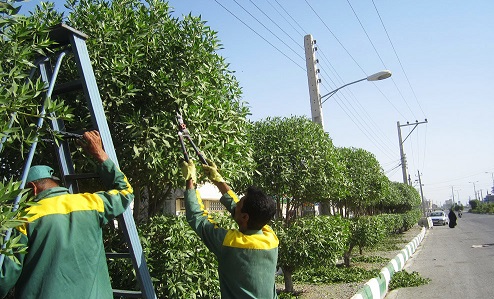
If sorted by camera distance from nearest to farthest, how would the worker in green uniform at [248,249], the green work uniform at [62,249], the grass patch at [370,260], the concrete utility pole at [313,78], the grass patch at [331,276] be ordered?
the green work uniform at [62,249]
the worker in green uniform at [248,249]
the concrete utility pole at [313,78]
the grass patch at [331,276]
the grass patch at [370,260]

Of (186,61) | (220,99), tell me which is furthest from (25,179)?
(220,99)

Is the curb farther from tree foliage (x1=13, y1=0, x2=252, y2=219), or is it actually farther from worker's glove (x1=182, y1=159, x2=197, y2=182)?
worker's glove (x1=182, y1=159, x2=197, y2=182)

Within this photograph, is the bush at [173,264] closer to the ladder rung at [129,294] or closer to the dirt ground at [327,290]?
the ladder rung at [129,294]

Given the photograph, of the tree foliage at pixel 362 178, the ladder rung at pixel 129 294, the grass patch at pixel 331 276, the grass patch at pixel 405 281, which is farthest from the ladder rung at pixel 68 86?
the tree foliage at pixel 362 178

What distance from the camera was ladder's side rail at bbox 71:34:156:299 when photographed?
3.12m

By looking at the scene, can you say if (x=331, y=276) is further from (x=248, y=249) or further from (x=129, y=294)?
(x=248, y=249)

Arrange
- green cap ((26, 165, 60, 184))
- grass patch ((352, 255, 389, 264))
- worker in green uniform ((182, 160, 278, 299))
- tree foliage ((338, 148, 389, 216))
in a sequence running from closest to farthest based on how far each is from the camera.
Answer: green cap ((26, 165, 60, 184)) → worker in green uniform ((182, 160, 278, 299)) → grass patch ((352, 255, 389, 264)) → tree foliage ((338, 148, 389, 216))

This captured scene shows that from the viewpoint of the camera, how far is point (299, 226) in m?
8.80

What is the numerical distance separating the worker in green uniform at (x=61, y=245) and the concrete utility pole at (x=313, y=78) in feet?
28.4

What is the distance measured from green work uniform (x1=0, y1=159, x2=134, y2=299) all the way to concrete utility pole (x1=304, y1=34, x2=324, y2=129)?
8.70 m

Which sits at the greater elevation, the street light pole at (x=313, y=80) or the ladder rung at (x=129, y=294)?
the street light pole at (x=313, y=80)

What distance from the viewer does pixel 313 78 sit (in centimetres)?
1145

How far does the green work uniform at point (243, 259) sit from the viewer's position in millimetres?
2908

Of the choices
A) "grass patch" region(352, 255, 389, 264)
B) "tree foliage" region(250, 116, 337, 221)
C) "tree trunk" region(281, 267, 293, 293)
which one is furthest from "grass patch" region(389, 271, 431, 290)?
"grass patch" region(352, 255, 389, 264)
